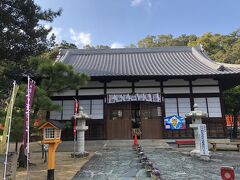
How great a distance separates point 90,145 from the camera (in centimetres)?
1351

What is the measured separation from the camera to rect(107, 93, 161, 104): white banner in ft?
48.2

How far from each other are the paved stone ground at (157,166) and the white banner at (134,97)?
485 cm

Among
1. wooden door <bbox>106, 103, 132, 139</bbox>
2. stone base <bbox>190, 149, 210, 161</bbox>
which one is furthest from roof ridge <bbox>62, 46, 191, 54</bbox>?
stone base <bbox>190, 149, 210, 161</bbox>

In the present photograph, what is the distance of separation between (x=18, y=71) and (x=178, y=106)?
9.87m

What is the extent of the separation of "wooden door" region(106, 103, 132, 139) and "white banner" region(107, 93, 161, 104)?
0.43 m

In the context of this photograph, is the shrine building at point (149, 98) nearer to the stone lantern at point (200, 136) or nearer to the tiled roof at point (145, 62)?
the tiled roof at point (145, 62)

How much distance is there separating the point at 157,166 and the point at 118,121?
705cm


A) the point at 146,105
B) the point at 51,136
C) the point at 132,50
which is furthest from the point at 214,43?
the point at 51,136

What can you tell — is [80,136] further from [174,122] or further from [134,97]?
[174,122]

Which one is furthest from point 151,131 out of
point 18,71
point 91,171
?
point 18,71

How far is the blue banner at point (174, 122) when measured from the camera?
14.3 meters

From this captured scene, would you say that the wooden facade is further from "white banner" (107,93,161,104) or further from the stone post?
the stone post

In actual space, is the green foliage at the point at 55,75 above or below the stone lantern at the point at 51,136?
above

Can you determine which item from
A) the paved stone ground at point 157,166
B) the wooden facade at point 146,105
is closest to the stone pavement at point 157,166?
the paved stone ground at point 157,166
